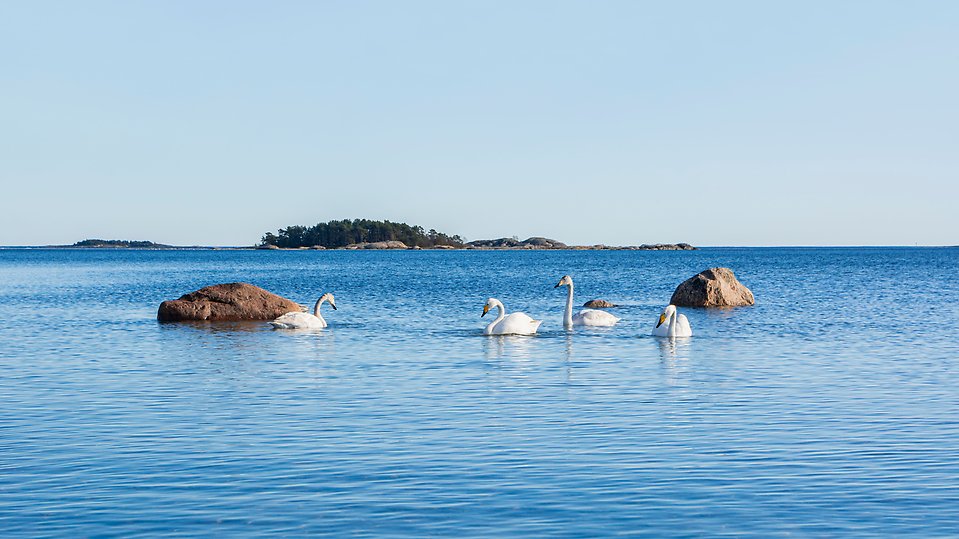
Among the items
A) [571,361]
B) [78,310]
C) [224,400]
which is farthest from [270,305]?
[224,400]

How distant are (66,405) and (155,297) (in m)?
37.4

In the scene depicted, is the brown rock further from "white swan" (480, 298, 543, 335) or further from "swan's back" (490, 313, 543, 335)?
"swan's back" (490, 313, 543, 335)

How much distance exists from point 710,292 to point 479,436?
29.3m

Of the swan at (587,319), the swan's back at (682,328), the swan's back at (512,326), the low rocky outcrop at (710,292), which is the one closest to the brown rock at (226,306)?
the swan's back at (512,326)

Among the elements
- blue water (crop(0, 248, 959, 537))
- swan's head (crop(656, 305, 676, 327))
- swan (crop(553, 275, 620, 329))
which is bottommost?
blue water (crop(0, 248, 959, 537))

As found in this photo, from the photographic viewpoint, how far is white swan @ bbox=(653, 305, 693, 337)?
1085 inches

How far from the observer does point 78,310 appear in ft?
137

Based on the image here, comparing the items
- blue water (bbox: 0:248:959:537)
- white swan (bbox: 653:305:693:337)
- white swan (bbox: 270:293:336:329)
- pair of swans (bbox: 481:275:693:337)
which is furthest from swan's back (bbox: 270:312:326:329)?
white swan (bbox: 653:305:693:337)

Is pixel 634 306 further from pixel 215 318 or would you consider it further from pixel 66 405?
pixel 66 405

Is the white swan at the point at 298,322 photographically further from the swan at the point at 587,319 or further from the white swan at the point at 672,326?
the white swan at the point at 672,326

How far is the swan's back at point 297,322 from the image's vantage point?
3066 centimetres

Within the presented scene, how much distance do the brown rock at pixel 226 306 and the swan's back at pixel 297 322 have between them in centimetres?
304

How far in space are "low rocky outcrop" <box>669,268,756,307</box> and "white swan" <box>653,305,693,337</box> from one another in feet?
45.6

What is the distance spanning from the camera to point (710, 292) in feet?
136
